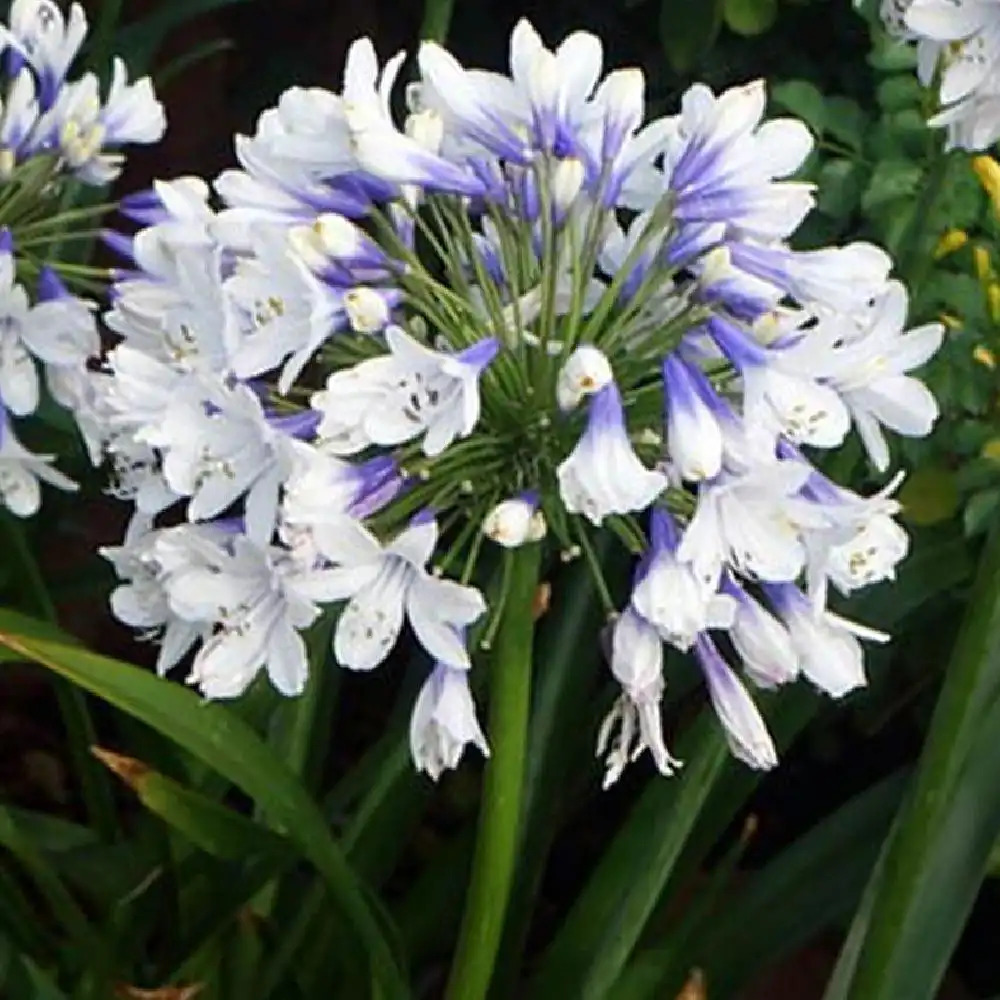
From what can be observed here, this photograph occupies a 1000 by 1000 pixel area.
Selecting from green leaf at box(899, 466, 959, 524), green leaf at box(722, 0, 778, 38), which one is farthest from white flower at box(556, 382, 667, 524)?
green leaf at box(722, 0, 778, 38)

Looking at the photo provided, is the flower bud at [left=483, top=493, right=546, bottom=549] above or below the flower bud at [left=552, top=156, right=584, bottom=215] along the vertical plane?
below

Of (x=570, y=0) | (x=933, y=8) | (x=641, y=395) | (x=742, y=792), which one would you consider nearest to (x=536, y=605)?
(x=641, y=395)

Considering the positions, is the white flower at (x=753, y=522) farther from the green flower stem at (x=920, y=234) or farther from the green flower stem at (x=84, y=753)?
the green flower stem at (x=84, y=753)

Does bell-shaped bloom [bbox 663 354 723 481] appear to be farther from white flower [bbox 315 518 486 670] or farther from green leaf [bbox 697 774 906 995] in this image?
green leaf [bbox 697 774 906 995]

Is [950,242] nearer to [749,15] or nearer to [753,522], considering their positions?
[749,15]

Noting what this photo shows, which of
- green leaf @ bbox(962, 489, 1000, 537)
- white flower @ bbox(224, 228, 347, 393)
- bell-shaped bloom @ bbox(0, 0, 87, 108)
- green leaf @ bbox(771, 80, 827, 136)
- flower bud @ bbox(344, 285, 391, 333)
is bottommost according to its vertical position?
green leaf @ bbox(962, 489, 1000, 537)

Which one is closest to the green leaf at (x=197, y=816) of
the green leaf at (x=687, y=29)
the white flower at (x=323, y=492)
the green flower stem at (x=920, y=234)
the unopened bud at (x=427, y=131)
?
the white flower at (x=323, y=492)
